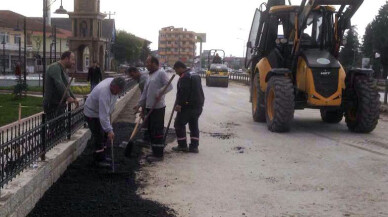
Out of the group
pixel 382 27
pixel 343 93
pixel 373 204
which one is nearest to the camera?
pixel 373 204

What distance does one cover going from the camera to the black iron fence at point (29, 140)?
4.91m

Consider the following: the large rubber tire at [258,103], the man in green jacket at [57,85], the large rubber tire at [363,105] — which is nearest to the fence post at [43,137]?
the man in green jacket at [57,85]

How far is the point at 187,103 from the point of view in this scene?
9.08m

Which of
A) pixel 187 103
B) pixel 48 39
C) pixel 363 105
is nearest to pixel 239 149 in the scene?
pixel 187 103

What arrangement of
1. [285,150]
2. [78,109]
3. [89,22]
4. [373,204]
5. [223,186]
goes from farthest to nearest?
[89,22]
[285,150]
[78,109]
[223,186]
[373,204]

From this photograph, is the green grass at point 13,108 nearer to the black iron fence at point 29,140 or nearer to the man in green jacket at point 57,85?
the man in green jacket at point 57,85

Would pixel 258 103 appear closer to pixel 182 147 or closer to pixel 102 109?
pixel 182 147

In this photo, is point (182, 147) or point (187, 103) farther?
point (182, 147)

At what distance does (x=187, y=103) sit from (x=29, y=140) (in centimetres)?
394

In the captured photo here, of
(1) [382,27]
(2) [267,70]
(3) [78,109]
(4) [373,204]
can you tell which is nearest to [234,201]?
(4) [373,204]

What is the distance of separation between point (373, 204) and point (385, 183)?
116 cm

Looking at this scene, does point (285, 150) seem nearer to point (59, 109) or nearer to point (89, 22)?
point (59, 109)

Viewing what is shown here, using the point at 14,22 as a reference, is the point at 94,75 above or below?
below

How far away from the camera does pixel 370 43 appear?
7569 centimetres
